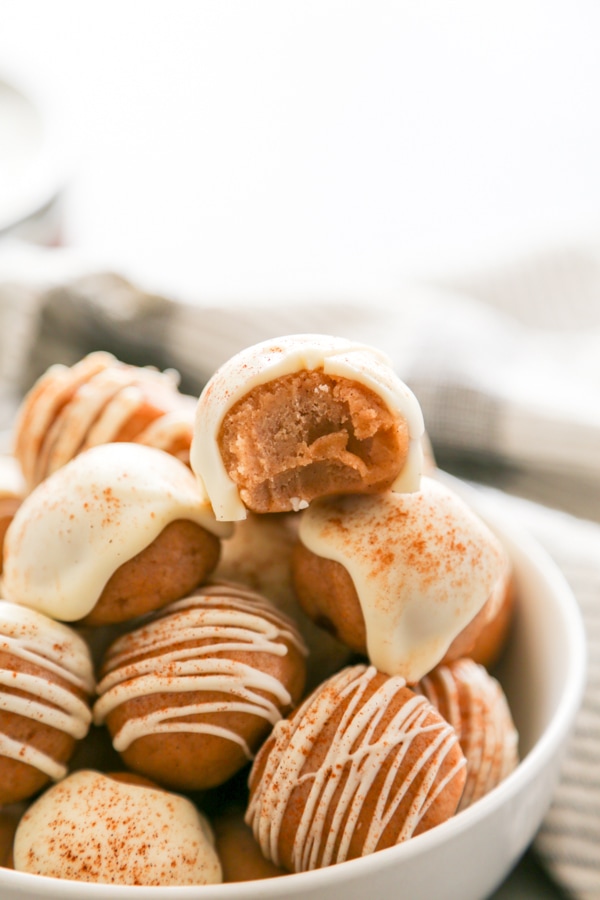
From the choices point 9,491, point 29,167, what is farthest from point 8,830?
point 29,167

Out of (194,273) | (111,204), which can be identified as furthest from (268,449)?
(111,204)

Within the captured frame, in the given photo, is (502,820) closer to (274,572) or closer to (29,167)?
(274,572)

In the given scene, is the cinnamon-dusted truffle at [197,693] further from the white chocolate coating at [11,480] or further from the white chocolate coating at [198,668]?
the white chocolate coating at [11,480]

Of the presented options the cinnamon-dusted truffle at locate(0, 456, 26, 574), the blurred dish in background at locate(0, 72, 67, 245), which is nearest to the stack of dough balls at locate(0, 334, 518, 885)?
the cinnamon-dusted truffle at locate(0, 456, 26, 574)

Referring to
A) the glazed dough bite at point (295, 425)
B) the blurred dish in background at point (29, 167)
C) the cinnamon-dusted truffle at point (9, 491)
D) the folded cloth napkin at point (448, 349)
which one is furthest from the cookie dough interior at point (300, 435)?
the blurred dish in background at point (29, 167)

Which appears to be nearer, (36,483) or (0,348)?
(36,483)

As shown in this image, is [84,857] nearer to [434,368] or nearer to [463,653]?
[463,653]
